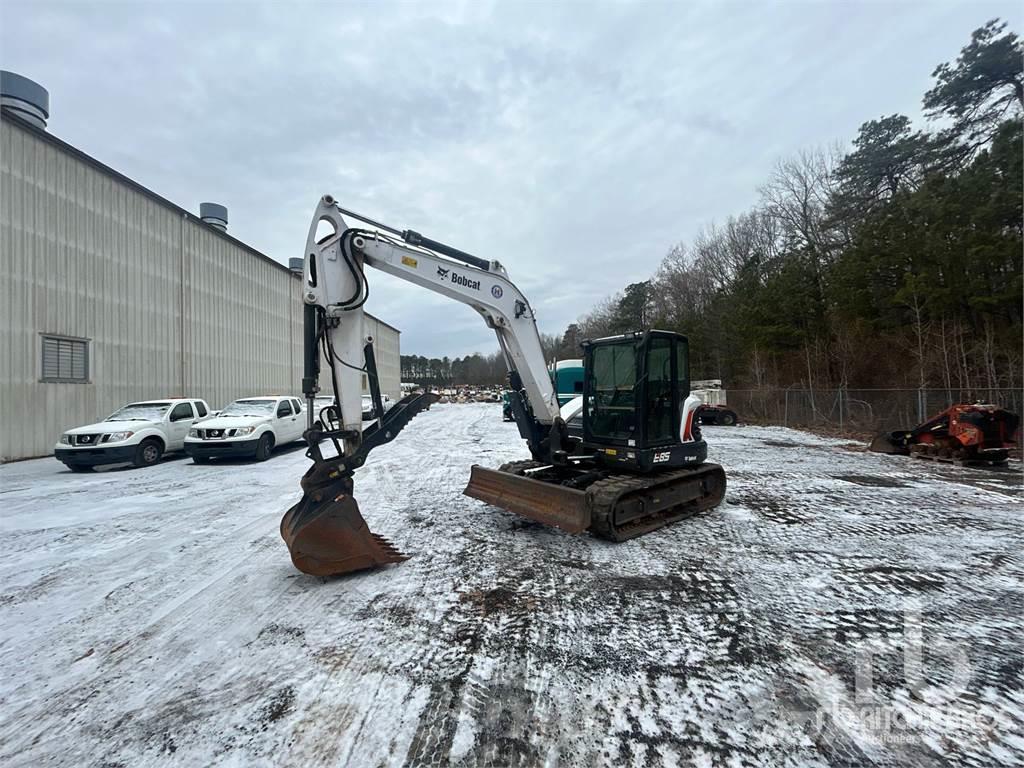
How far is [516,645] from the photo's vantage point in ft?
11.0

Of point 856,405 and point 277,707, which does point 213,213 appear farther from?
point 856,405

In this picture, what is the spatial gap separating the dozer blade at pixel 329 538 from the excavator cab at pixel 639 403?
3.21 meters

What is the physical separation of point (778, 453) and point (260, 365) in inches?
893

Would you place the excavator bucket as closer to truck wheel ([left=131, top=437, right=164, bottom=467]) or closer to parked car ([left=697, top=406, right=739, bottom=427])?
truck wheel ([left=131, top=437, right=164, bottom=467])

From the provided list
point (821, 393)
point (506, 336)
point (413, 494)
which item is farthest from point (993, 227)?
point (413, 494)

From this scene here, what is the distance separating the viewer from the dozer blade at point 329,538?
4.34 metres

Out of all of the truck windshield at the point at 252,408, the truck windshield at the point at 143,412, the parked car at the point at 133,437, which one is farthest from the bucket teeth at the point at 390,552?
the truck windshield at the point at 143,412

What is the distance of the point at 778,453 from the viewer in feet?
44.7

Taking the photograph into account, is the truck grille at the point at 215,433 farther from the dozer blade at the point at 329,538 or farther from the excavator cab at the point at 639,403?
the excavator cab at the point at 639,403

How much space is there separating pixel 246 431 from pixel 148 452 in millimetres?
2223

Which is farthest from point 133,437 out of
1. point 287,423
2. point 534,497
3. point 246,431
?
point 534,497

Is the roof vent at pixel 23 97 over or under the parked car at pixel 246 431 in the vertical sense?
over

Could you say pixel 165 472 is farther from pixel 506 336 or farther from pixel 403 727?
pixel 403 727

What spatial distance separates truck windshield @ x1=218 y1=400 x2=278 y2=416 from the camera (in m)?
13.0
